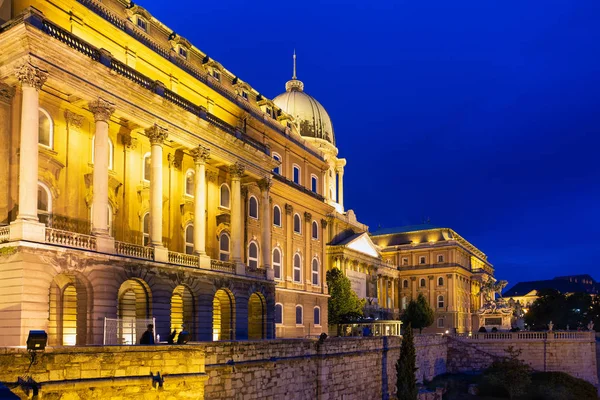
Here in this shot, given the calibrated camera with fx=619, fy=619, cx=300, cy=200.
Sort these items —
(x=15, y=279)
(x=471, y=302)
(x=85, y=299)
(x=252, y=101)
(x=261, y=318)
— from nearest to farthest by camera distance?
1. (x=15, y=279)
2. (x=85, y=299)
3. (x=261, y=318)
4. (x=252, y=101)
5. (x=471, y=302)

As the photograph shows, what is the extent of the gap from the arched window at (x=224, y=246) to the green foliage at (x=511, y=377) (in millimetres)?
28442

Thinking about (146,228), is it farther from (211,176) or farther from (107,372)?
(107,372)

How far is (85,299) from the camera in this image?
31.6 meters

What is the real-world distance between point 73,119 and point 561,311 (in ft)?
330

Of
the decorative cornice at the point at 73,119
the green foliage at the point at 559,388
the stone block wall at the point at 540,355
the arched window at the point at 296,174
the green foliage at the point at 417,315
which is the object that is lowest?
the green foliage at the point at 559,388

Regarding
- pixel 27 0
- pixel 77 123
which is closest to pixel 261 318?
pixel 77 123

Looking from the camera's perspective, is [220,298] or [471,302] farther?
[471,302]

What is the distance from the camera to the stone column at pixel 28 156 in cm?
2839

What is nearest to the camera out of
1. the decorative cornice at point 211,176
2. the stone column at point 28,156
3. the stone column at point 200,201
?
the stone column at point 28,156

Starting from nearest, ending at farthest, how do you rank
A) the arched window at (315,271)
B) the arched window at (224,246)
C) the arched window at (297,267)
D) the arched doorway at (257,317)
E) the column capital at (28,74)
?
the column capital at (28,74)
the arched doorway at (257,317)
the arched window at (224,246)
the arched window at (297,267)
the arched window at (315,271)

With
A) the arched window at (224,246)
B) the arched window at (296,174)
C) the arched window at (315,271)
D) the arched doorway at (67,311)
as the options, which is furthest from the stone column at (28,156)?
the arched window at (315,271)

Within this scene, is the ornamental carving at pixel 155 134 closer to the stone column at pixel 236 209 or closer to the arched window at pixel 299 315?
the stone column at pixel 236 209

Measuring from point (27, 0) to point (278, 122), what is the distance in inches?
1289

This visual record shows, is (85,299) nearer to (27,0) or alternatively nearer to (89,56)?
(89,56)
